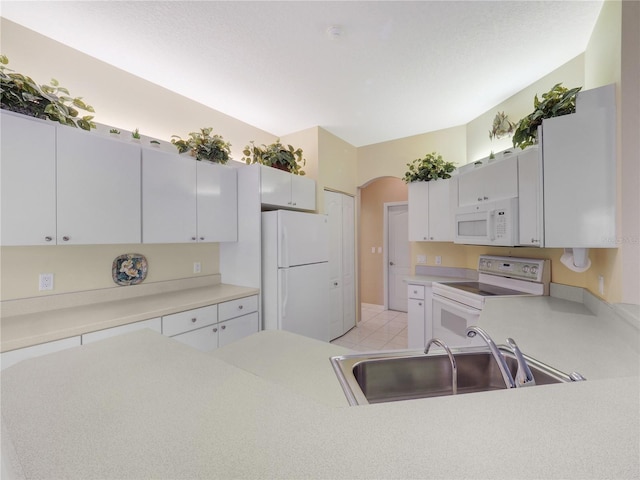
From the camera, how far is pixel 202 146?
2486mm

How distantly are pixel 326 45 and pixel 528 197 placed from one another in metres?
1.88

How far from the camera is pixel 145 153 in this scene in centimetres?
207

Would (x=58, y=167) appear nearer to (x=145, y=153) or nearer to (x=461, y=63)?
(x=145, y=153)

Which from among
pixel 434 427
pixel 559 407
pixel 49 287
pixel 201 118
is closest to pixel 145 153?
pixel 201 118

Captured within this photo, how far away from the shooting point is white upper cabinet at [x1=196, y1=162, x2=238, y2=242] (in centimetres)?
245

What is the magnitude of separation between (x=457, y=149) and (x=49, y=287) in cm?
412

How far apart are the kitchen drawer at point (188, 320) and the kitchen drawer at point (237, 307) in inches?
2.3

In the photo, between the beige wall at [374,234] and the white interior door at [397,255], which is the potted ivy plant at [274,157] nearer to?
the beige wall at [374,234]

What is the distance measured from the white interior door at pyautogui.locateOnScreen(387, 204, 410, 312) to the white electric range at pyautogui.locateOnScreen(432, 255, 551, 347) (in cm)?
206

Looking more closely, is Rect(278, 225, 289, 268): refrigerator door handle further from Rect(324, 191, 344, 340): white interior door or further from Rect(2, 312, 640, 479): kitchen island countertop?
Rect(2, 312, 640, 479): kitchen island countertop

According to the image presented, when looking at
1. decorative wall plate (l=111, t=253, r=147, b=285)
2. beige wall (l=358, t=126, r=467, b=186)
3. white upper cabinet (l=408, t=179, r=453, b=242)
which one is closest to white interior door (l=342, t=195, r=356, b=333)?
beige wall (l=358, t=126, r=467, b=186)

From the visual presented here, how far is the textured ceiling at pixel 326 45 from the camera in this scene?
1654 mm

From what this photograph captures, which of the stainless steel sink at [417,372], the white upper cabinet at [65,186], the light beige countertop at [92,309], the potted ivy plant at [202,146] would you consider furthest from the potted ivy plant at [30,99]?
the stainless steel sink at [417,372]

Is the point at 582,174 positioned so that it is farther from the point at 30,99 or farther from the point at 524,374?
the point at 30,99
